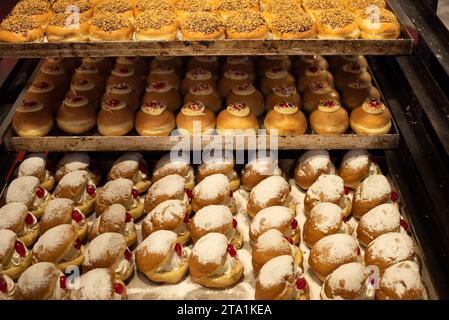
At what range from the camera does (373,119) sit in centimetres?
339

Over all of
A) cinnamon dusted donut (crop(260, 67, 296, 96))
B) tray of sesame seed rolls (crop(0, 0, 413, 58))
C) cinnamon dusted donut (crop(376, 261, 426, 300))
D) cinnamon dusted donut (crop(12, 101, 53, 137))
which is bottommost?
cinnamon dusted donut (crop(376, 261, 426, 300))

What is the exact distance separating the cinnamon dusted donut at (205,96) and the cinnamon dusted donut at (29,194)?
1.20m

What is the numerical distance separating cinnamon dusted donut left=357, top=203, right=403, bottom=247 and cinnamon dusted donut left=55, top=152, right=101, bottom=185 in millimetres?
1878

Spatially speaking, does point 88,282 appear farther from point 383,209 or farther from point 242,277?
point 383,209

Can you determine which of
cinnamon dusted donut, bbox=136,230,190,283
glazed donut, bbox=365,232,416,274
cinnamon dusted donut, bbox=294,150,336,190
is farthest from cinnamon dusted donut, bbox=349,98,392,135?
cinnamon dusted donut, bbox=136,230,190,283

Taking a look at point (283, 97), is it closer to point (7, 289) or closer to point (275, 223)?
point (275, 223)

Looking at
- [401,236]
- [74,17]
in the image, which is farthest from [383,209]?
[74,17]

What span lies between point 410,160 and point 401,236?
63 centimetres

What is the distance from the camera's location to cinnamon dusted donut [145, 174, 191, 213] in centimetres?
324

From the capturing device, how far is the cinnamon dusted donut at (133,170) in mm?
3504

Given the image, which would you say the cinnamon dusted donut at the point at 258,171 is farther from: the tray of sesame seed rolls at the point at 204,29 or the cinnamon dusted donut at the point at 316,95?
the tray of sesame seed rolls at the point at 204,29

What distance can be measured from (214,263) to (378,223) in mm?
1010

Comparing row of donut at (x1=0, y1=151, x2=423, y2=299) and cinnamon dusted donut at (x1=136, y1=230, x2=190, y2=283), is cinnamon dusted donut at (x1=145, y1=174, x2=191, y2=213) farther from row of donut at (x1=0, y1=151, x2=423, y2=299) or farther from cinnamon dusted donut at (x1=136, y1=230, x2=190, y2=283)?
cinnamon dusted donut at (x1=136, y1=230, x2=190, y2=283)

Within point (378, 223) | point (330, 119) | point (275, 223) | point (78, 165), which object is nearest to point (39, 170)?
point (78, 165)
